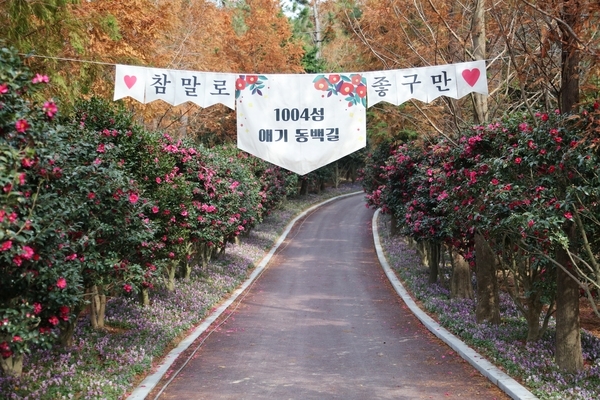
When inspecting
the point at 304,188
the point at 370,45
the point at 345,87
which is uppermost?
the point at 370,45

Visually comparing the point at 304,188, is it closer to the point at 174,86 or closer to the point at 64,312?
the point at 174,86

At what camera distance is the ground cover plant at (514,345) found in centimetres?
892

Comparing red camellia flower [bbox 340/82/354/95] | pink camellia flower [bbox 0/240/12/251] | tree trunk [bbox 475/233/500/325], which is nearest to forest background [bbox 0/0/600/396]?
red camellia flower [bbox 340/82/354/95]

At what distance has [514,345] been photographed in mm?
11414

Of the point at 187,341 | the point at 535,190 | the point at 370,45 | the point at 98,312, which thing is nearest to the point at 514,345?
the point at 535,190

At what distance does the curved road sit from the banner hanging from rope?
3.42 m

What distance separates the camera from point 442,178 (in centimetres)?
1242

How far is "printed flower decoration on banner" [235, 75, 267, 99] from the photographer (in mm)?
10750

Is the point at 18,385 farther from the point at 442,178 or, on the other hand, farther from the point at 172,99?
the point at 442,178

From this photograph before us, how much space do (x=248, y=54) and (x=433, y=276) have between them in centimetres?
2067

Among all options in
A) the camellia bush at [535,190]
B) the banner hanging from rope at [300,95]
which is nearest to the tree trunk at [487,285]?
the camellia bush at [535,190]

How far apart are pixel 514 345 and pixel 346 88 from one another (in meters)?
5.16

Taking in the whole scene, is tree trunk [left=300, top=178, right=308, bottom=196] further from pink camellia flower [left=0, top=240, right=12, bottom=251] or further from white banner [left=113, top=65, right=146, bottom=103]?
pink camellia flower [left=0, top=240, right=12, bottom=251]

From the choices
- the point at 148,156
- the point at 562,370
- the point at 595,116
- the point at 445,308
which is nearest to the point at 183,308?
the point at 148,156
